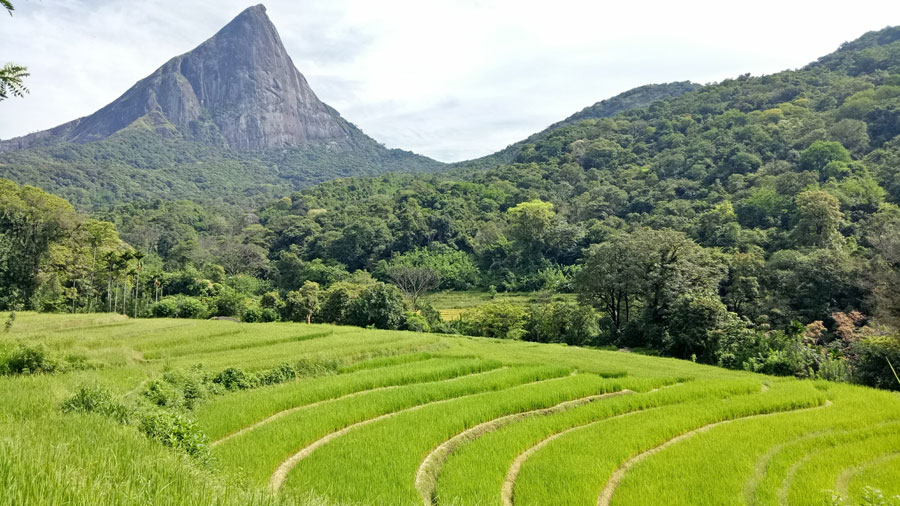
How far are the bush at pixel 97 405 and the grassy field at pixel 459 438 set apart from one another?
13.9 inches

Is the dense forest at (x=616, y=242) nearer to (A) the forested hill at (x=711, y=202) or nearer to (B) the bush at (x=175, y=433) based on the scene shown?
(A) the forested hill at (x=711, y=202)

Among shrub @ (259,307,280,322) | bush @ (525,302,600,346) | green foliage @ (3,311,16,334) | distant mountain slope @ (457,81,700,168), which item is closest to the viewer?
green foliage @ (3,311,16,334)

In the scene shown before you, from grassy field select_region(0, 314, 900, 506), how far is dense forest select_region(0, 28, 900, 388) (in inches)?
329

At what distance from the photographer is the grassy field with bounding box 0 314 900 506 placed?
14.9 feet

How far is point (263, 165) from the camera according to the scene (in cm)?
19925

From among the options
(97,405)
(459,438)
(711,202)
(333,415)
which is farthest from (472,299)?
(97,405)

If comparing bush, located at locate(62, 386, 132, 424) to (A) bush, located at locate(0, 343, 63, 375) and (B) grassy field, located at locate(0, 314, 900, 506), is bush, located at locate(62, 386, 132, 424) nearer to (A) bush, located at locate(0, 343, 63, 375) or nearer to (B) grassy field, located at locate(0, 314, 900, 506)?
(B) grassy field, located at locate(0, 314, 900, 506)

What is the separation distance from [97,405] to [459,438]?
24.2ft

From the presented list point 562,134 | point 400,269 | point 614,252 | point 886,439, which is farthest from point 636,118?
point 886,439

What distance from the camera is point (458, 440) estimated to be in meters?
10.8

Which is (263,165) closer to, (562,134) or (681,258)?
(562,134)

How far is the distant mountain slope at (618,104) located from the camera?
530ft

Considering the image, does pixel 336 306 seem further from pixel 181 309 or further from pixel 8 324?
pixel 8 324

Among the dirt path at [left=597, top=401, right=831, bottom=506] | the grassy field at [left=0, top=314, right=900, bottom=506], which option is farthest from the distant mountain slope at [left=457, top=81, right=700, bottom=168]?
the dirt path at [left=597, top=401, right=831, bottom=506]
